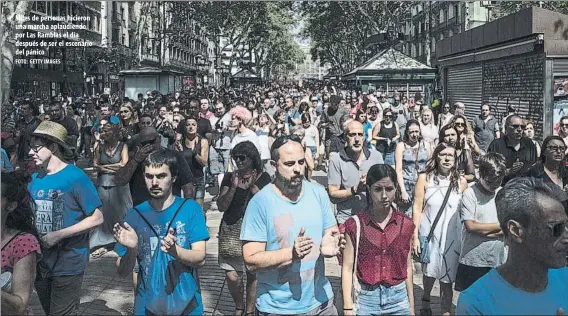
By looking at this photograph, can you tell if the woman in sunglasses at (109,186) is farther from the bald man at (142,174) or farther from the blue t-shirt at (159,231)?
the blue t-shirt at (159,231)

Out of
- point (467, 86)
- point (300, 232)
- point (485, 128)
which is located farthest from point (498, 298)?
point (467, 86)

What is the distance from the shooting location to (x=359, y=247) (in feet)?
13.1

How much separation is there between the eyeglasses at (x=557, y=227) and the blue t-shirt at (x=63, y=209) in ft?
9.80

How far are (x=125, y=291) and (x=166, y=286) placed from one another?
3035 millimetres

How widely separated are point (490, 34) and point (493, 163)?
1531 centimetres

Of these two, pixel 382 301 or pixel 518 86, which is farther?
pixel 518 86

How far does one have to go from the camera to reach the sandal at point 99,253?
7.87 m

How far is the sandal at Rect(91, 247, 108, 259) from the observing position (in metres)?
7.87

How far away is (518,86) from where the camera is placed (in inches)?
659

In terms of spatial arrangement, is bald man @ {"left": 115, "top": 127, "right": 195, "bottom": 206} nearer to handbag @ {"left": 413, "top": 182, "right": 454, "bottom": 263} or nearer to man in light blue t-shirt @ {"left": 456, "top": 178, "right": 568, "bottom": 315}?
handbag @ {"left": 413, "top": 182, "right": 454, "bottom": 263}

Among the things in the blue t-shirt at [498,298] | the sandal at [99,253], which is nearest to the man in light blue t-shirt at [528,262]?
the blue t-shirt at [498,298]

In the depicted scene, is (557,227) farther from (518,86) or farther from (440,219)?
(518,86)

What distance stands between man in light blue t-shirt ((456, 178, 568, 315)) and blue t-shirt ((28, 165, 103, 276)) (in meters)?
2.80

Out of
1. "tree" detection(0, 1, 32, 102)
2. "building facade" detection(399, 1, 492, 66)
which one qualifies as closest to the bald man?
"tree" detection(0, 1, 32, 102)
